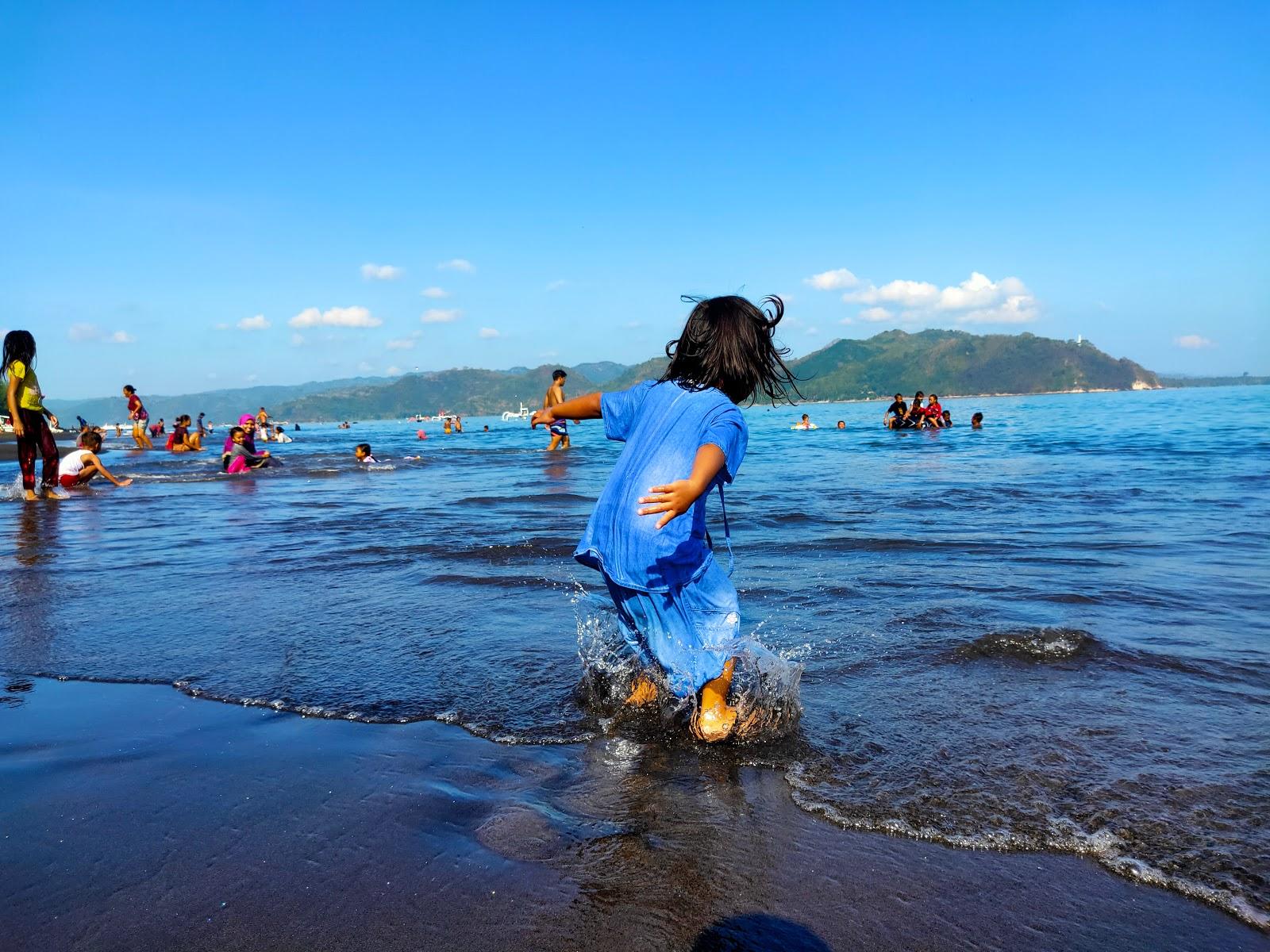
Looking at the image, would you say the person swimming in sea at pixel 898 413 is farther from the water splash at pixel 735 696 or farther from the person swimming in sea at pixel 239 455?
the water splash at pixel 735 696

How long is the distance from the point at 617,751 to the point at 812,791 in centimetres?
77

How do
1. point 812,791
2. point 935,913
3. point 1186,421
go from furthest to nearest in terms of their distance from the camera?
point 1186,421
point 812,791
point 935,913

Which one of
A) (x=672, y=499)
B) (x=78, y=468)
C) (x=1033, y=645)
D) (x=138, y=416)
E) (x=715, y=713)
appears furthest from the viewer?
(x=138, y=416)

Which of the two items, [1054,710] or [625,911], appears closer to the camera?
[625,911]

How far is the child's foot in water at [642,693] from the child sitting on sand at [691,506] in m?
0.17

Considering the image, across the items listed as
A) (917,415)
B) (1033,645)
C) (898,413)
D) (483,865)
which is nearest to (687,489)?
(483,865)

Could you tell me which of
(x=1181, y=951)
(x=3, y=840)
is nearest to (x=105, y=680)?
(x=3, y=840)

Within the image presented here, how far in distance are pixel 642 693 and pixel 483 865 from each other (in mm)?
1454

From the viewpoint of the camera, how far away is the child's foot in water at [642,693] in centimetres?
356

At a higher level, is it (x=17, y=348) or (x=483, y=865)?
(x=17, y=348)

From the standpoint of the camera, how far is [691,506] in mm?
3117

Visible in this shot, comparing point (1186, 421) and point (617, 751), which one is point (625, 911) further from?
point (1186, 421)

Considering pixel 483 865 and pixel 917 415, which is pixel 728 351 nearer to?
pixel 483 865

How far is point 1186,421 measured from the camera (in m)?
33.7
